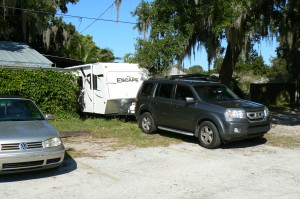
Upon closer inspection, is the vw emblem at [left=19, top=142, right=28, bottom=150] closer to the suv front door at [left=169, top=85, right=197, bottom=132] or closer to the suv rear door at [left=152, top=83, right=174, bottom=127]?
the suv front door at [left=169, top=85, right=197, bottom=132]

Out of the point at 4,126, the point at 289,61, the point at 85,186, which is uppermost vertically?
the point at 289,61

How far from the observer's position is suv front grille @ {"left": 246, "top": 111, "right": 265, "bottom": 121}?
883 centimetres

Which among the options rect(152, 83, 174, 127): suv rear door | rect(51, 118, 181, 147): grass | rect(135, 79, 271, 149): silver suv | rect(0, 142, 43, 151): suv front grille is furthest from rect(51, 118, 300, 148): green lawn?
rect(0, 142, 43, 151): suv front grille

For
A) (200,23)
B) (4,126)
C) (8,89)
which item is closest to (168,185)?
(4,126)

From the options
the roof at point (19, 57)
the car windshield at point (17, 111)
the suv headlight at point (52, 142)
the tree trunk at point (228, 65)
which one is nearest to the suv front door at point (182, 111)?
the car windshield at point (17, 111)

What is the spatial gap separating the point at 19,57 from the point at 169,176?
13119 millimetres

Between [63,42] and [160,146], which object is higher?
[63,42]

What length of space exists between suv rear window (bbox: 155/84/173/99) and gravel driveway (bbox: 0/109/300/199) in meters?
2.26

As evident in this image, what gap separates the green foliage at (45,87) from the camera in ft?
42.3

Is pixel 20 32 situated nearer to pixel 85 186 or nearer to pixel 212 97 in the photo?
pixel 212 97

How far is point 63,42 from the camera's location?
76.4 feet

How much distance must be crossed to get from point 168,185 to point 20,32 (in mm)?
18683

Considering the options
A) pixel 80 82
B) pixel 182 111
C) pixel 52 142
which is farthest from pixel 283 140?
pixel 80 82

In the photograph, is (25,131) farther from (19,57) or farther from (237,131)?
(19,57)
